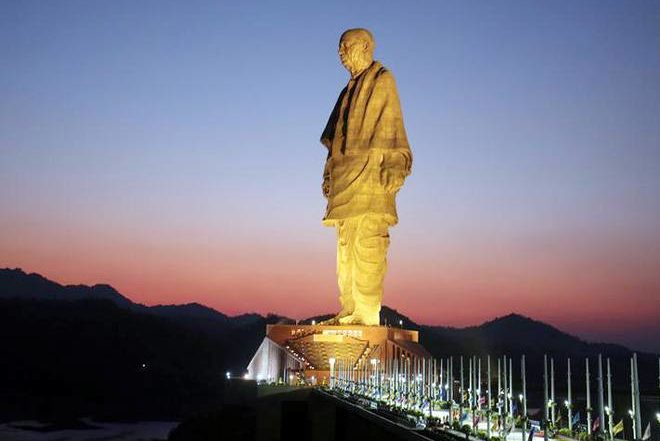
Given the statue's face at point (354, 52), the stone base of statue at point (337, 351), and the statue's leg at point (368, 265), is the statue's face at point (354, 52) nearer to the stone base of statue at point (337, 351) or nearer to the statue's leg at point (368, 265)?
the statue's leg at point (368, 265)

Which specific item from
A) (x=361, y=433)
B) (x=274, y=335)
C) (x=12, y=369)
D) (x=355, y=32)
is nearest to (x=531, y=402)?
(x=274, y=335)

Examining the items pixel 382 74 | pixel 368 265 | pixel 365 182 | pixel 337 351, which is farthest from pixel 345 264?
pixel 382 74

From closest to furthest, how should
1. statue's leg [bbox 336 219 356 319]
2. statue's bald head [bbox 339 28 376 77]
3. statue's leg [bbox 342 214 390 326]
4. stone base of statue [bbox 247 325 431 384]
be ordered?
stone base of statue [bbox 247 325 431 384] → statue's leg [bbox 342 214 390 326] → statue's leg [bbox 336 219 356 319] → statue's bald head [bbox 339 28 376 77]

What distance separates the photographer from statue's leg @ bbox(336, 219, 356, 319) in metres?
30.2

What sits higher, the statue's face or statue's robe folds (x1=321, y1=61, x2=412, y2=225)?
the statue's face

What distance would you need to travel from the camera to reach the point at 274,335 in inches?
1225

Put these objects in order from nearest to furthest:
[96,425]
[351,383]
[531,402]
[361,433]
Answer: [361,433]
[351,383]
[531,402]
[96,425]

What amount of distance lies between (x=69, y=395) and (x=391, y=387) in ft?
192

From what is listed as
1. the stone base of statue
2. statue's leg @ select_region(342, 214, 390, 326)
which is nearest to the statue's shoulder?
statue's leg @ select_region(342, 214, 390, 326)

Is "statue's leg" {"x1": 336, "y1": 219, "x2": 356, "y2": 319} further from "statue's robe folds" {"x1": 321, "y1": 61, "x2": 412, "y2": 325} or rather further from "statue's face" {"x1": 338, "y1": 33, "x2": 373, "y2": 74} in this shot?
"statue's face" {"x1": 338, "y1": 33, "x2": 373, "y2": 74}

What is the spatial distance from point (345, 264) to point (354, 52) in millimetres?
Result: 7961

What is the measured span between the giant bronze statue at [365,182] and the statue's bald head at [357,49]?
0.12 ft

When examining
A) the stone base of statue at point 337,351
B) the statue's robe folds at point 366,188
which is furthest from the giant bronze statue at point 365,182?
the stone base of statue at point 337,351

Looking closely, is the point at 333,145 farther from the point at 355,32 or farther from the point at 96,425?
the point at 96,425
